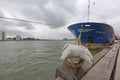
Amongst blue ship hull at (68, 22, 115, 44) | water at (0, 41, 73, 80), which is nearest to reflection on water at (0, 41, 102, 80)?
water at (0, 41, 73, 80)

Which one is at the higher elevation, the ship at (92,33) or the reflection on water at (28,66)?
the ship at (92,33)

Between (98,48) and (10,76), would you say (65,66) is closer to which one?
(10,76)

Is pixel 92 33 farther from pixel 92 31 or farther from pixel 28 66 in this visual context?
pixel 28 66

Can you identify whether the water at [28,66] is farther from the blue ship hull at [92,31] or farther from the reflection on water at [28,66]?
the blue ship hull at [92,31]

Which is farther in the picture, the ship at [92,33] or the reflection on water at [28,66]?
the ship at [92,33]

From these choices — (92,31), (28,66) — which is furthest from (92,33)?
(28,66)

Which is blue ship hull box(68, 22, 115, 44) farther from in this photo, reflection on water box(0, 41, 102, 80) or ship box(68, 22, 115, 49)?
reflection on water box(0, 41, 102, 80)

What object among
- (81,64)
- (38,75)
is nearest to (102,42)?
(38,75)

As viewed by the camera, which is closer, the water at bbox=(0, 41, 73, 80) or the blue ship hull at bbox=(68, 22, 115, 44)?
the water at bbox=(0, 41, 73, 80)

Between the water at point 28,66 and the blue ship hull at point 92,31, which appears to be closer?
the water at point 28,66

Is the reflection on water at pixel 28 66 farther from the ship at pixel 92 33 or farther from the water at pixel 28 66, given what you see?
the ship at pixel 92 33

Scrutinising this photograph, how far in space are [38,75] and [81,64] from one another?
2800 millimetres

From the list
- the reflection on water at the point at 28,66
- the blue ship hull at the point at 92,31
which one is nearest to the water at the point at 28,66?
the reflection on water at the point at 28,66

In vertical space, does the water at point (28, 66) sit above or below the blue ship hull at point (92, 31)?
below
